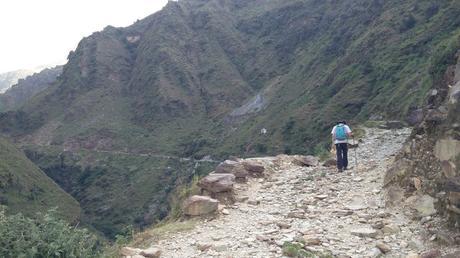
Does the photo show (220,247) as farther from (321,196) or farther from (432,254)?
(321,196)

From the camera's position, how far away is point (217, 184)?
34.6 ft

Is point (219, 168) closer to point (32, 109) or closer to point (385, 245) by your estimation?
point (385, 245)

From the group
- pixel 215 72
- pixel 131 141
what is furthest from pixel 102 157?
pixel 215 72

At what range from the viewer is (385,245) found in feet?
23.0

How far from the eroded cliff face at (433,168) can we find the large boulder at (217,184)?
11.2 ft

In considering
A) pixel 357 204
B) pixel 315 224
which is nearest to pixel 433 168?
pixel 357 204

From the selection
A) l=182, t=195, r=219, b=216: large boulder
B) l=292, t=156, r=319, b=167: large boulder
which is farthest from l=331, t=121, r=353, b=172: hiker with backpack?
l=182, t=195, r=219, b=216: large boulder

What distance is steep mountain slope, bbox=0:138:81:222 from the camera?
52906 millimetres

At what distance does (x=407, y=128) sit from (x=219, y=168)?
26.1 ft

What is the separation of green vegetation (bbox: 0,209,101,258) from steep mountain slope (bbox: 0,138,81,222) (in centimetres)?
4561

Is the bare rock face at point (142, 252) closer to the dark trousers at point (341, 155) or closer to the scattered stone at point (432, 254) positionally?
the scattered stone at point (432, 254)

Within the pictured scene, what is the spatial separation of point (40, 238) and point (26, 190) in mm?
56353

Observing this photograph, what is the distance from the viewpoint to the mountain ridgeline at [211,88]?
61938 mm

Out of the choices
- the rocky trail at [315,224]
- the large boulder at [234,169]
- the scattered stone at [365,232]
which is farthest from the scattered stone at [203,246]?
the large boulder at [234,169]
